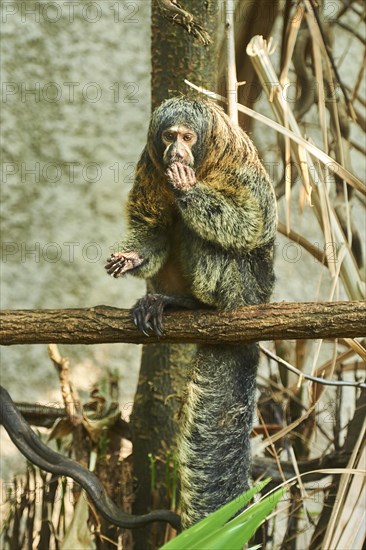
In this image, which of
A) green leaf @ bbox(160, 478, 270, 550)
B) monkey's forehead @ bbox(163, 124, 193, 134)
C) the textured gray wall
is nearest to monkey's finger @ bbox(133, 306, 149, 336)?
monkey's forehead @ bbox(163, 124, 193, 134)

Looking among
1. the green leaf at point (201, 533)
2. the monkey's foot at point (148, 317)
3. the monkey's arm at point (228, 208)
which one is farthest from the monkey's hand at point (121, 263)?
the green leaf at point (201, 533)

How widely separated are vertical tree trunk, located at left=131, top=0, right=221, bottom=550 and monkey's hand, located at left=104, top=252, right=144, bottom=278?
2.55 ft

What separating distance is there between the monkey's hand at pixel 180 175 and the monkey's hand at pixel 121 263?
351 mm

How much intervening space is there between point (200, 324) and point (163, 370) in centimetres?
105

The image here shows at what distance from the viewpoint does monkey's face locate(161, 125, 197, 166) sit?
8.64ft

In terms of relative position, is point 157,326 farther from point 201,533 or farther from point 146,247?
point 201,533

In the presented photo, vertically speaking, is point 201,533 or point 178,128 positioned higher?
point 178,128

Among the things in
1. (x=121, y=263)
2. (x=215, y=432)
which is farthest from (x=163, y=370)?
(x=121, y=263)

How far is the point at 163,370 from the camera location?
11.8ft

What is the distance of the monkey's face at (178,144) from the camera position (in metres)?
2.63

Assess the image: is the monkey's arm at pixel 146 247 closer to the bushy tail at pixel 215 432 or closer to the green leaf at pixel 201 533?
the bushy tail at pixel 215 432

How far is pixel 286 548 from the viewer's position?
3352 millimetres

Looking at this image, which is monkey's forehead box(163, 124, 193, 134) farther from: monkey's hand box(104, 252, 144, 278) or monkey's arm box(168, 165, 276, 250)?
monkey's hand box(104, 252, 144, 278)

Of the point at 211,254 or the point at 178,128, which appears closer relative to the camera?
the point at 178,128
